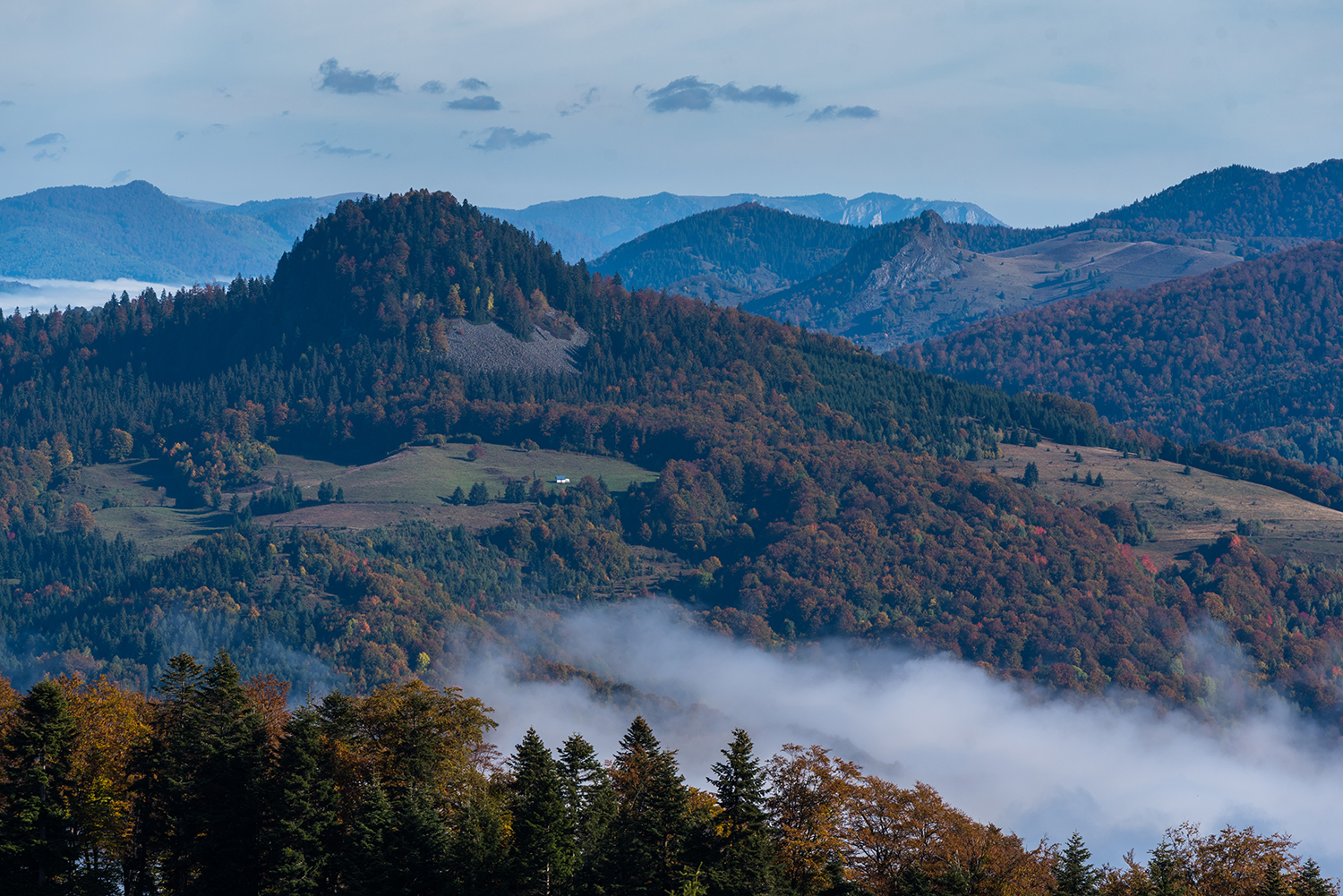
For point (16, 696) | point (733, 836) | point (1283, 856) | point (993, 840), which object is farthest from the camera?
point (16, 696)

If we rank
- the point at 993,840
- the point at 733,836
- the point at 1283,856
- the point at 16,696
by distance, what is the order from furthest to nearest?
1. the point at 16,696
2. the point at 993,840
3. the point at 1283,856
4. the point at 733,836

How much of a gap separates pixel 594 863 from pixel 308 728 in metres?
19.7

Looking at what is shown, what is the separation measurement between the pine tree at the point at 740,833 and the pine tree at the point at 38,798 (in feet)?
132

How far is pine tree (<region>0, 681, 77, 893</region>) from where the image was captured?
87.0 meters

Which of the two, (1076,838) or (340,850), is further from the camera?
(340,850)

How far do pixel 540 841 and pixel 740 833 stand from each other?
1180 centimetres

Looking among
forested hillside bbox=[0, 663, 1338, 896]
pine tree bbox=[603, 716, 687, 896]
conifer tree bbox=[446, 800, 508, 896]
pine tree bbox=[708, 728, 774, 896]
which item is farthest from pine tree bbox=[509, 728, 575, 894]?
pine tree bbox=[708, 728, 774, 896]

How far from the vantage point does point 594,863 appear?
271 feet

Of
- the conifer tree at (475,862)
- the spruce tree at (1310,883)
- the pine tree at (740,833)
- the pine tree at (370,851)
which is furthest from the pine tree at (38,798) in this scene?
the spruce tree at (1310,883)

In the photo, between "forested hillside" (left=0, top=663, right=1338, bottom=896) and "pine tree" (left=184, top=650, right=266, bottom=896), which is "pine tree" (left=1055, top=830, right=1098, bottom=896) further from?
"pine tree" (left=184, top=650, right=266, bottom=896)

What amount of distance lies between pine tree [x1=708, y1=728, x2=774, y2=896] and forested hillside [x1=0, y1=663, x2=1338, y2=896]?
14 cm

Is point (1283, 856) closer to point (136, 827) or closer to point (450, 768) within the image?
point (450, 768)

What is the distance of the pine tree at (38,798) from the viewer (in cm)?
8700

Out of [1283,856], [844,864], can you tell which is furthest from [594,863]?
[1283,856]
